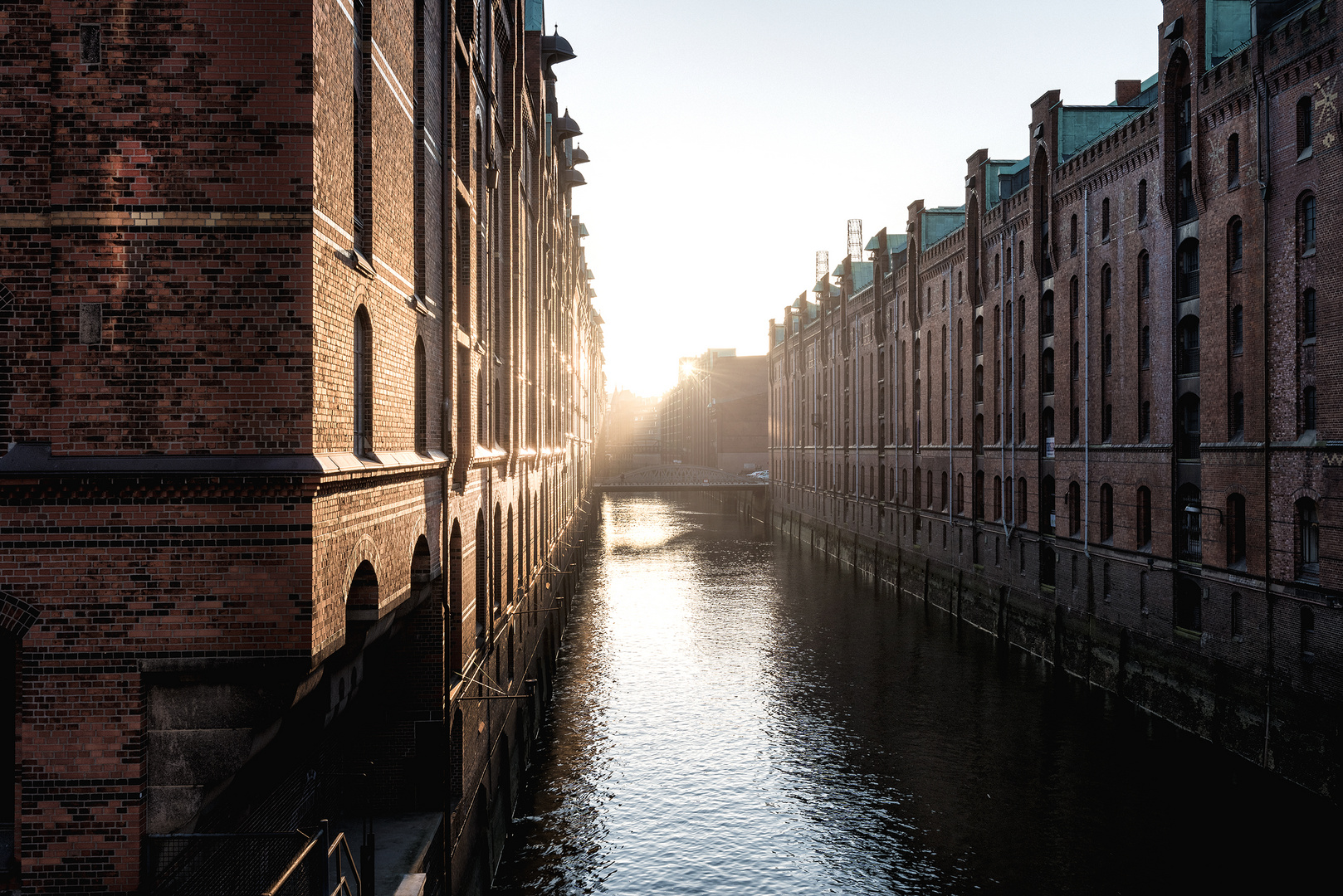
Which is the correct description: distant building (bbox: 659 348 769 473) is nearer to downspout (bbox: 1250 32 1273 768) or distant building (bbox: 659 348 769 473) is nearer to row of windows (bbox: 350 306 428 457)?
downspout (bbox: 1250 32 1273 768)

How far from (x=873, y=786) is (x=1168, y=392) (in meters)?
13.9

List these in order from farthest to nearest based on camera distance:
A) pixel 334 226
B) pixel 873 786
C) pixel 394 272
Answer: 1. pixel 873 786
2. pixel 394 272
3. pixel 334 226

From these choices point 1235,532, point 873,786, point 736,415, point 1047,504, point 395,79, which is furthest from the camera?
point 736,415

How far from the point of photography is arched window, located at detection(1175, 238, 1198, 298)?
84.0 ft

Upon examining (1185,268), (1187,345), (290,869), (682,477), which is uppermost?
(1185,268)

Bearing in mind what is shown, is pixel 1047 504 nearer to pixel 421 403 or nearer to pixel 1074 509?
pixel 1074 509

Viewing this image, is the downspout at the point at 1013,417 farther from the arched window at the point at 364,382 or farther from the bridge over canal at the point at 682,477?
the bridge over canal at the point at 682,477

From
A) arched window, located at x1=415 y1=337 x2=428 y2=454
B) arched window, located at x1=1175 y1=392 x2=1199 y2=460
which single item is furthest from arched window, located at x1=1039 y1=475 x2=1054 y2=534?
arched window, located at x1=415 y1=337 x2=428 y2=454

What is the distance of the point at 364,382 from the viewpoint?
10102 mm

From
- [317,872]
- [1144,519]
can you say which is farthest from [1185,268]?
[317,872]

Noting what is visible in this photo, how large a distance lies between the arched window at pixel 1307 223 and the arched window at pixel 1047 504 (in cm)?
1436

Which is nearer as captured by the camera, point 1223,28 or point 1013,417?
point 1223,28

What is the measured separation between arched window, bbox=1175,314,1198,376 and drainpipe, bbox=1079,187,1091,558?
4856mm

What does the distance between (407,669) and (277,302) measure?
6548 mm
